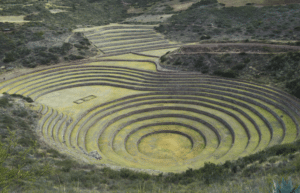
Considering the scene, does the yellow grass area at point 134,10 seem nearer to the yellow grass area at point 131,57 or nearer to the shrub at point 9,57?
the yellow grass area at point 131,57

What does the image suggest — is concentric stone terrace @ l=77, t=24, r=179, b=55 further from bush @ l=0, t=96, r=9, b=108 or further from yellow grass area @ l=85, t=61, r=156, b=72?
bush @ l=0, t=96, r=9, b=108

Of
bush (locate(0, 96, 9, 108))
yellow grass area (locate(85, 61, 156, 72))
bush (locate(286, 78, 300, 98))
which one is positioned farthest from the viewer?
yellow grass area (locate(85, 61, 156, 72))

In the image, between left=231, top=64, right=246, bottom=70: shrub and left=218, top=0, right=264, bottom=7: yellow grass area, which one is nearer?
left=231, top=64, right=246, bottom=70: shrub

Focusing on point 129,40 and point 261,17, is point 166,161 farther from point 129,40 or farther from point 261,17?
point 261,17

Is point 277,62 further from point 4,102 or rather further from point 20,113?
point 4,102

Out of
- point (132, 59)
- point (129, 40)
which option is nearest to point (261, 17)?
point (129, 40)

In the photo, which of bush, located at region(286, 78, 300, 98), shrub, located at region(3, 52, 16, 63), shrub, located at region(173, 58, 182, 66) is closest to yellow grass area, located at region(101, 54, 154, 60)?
shrub, located at region(173, 58, 182, 66)

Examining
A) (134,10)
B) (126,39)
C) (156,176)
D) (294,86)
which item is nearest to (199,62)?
(294,86)
